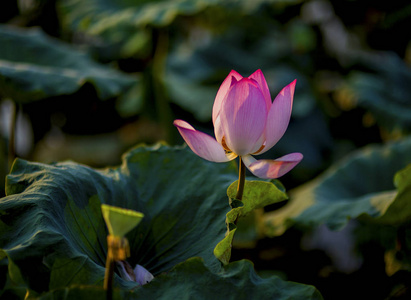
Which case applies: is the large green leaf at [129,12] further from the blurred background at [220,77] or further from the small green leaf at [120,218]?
the small green leaf at [120,218]

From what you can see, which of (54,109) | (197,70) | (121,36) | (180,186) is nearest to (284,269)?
(180,186)

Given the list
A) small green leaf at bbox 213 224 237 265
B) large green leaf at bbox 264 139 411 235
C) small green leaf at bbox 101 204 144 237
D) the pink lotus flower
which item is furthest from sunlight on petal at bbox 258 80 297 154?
large green leaf at bbox 264 139 411 235

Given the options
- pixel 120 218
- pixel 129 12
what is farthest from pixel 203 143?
pixel 129 12

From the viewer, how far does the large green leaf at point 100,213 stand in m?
0.51

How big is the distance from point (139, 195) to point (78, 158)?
5.87 feet

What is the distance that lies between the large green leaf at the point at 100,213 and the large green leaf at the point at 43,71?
329mm

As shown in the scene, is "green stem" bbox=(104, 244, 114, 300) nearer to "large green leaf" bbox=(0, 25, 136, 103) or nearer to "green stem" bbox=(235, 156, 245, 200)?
"green stem" bbox=(235, 156, 245, 200)

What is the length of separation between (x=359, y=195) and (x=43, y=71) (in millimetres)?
868

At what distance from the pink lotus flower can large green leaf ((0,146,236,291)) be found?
15 cm

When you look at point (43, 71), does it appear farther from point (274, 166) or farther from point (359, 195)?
point (359, 195)

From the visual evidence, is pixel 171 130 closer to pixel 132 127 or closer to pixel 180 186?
pixel 132 127

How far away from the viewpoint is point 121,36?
7.12ft

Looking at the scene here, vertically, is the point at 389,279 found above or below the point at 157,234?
below

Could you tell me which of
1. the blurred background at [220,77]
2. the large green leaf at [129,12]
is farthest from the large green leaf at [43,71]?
the large green leaf at [129,12]
